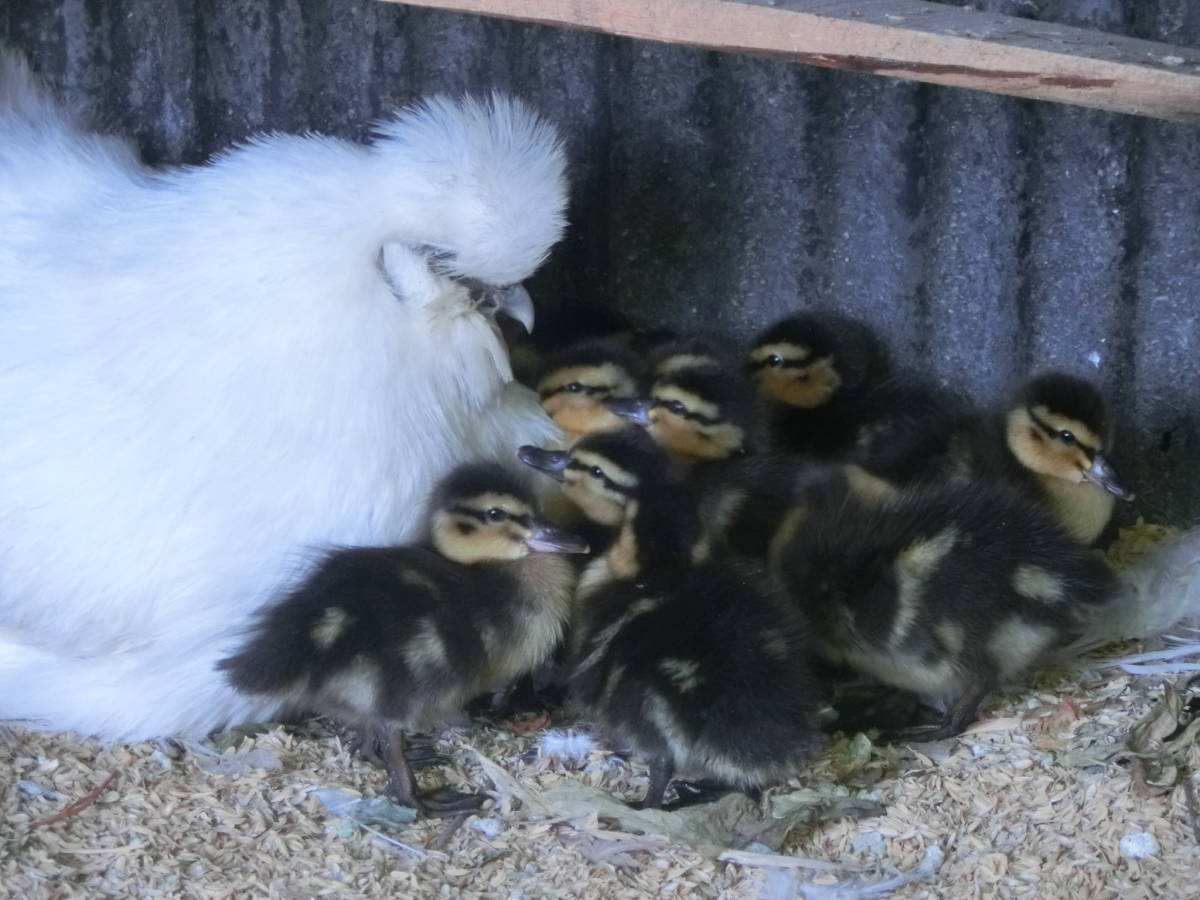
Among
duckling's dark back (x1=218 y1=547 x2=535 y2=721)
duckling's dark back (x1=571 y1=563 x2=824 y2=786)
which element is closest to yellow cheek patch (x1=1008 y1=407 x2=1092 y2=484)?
duckling's dark back (x1=571 y1=563 x2=824 y2=786)

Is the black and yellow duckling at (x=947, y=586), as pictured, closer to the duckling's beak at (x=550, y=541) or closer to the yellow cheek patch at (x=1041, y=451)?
the yellow cheek patch at (x=1041, y=451)

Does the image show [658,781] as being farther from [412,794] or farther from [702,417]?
[702,417]

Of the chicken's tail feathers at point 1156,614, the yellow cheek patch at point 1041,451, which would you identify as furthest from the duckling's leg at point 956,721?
the yellow cheek patch at point 1041,451

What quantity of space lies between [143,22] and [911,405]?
1445mm

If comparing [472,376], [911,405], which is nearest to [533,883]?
[472,376]

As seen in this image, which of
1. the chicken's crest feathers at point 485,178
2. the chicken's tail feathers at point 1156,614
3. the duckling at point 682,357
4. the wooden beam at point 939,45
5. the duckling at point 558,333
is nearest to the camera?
the wooden beam at point 939,45

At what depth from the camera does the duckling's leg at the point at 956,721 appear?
2023 millimetres

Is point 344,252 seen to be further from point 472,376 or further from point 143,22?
point 143,22

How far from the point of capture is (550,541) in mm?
2000

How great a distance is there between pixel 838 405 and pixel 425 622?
0.83m

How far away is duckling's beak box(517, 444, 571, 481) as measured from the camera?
6.92ft

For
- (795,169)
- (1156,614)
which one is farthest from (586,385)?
(1156,614)

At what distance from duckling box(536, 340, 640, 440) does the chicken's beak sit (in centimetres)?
22

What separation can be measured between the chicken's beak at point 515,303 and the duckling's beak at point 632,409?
0.73ft
